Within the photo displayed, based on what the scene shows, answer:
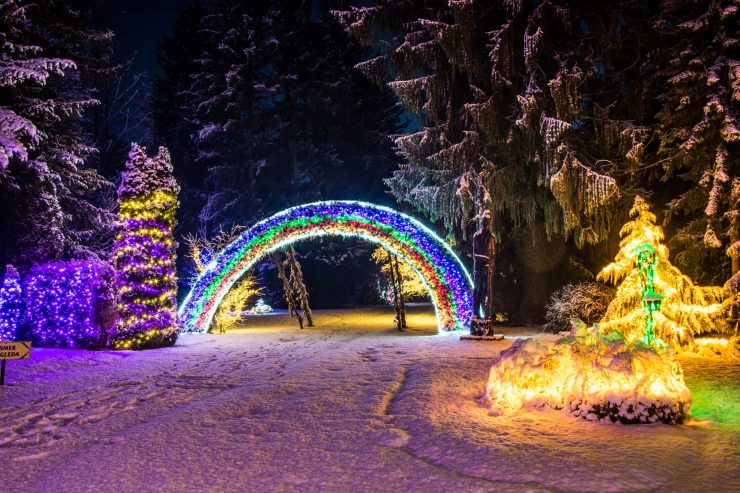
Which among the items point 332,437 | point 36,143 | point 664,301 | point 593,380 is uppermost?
point 36,143

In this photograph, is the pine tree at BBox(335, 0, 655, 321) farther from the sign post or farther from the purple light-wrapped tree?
the sign post

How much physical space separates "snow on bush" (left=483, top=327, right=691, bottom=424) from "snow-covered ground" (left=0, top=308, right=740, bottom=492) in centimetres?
17

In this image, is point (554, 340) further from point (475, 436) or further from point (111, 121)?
point (111, 121)

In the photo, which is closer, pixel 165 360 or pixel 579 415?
pixel 579 415

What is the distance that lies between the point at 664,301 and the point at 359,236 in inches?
304

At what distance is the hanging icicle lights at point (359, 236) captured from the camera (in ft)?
45.8

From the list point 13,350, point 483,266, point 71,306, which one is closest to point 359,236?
point 483,266

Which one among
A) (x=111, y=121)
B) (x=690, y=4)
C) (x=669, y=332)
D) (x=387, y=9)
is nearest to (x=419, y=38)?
(x=387, y=9)

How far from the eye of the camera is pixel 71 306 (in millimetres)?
11117

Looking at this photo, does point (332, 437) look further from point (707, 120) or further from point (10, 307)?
point (10, 307)

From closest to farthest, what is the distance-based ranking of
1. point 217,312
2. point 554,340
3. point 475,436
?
point 475,436
point 554,340
point 217,312

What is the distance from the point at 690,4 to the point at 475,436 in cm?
1065

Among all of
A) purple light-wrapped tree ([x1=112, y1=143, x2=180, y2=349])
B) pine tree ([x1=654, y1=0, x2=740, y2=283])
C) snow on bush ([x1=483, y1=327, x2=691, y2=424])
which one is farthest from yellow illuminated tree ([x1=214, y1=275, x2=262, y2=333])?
pine tree ([x1=654, y1=0, x2=740, y2=283])

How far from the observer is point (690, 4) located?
10.7 meters
